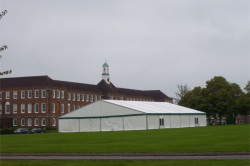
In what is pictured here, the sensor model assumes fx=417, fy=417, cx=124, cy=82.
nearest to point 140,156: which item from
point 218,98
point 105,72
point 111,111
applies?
point 111,111

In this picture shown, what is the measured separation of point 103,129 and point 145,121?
24.7ft

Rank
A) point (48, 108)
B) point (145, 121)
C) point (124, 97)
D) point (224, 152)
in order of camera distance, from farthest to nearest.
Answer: point (124, 97) < point (48, 108) < point (145, 121) < point (224, 152)

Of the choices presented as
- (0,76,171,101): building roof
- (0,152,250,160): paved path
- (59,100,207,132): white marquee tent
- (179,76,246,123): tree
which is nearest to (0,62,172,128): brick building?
(0,76,171,101): building roof

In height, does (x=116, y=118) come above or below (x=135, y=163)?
above

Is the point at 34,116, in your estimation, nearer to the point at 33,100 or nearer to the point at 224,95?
the point at 33,100

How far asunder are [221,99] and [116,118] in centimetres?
4027

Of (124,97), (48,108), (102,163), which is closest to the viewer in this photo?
(102,163)

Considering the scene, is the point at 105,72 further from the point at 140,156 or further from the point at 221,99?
the point at 140,156

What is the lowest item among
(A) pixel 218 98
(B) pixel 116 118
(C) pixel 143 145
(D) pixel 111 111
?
(C) pixel 143 145

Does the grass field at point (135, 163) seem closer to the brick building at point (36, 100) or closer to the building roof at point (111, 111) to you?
the building roof at point (111, 111)

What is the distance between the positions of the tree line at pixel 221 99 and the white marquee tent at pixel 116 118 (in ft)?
90.1

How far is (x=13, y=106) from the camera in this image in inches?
3814

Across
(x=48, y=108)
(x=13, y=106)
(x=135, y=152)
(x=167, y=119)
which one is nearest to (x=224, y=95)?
(x=167, y=119)

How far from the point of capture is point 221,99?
95.0 metres
